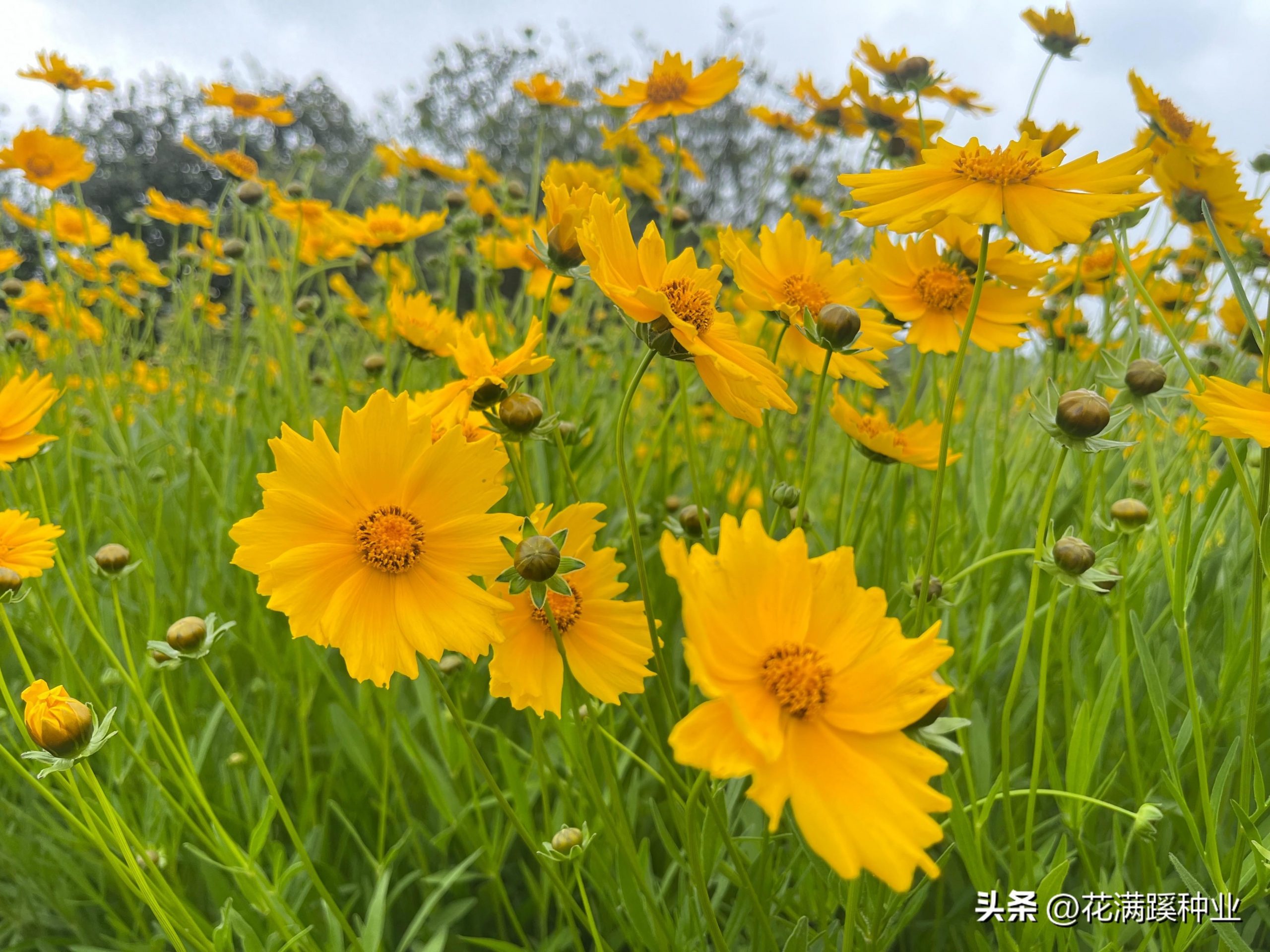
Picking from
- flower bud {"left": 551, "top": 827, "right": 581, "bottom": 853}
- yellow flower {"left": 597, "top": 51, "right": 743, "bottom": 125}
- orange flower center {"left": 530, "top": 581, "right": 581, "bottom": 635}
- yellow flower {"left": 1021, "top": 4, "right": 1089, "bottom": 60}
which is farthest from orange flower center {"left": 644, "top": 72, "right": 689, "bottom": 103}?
flower bud {"left": 551, "top": 827, "right": 581, "bottom": 853}

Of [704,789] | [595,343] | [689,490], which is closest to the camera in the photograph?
[704,789]

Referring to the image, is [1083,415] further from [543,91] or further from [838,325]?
[543,91]

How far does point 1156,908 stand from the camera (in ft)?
2.13

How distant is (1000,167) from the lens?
0.58m

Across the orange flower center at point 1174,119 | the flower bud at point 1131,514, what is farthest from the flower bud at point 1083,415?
the orange flower center at point 1174,119

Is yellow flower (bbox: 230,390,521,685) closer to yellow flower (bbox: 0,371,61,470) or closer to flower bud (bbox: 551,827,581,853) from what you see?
flower bud (bbox: 551,827,581,853)

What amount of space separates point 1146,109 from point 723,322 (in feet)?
2.24

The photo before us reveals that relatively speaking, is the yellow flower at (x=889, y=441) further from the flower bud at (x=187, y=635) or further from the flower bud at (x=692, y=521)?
the flower bud at (x=187, y=635)

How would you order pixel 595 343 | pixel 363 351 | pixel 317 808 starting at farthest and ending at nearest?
pixel 363 351 < pixel 595 343 < pixel 317 808

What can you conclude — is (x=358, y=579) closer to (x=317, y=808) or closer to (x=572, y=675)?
(x=572, y=675)

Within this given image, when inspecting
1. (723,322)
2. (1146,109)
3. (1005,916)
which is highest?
(1146,109)

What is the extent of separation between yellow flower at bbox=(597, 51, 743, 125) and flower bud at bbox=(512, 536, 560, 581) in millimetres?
1038

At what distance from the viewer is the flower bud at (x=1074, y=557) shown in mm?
563

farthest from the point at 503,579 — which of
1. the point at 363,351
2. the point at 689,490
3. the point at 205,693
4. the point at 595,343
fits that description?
the point at 363,351
